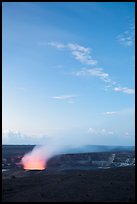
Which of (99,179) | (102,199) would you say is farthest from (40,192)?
(99,179)

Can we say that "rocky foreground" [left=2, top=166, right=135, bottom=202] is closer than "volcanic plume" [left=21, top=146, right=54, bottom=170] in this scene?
Yes

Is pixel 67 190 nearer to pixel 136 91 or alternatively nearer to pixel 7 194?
pixel 7 194

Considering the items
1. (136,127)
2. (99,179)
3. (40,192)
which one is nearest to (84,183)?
(99,179)

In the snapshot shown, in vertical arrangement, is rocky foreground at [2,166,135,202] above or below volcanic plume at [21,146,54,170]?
above

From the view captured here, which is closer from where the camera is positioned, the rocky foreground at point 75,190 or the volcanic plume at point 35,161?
the rocky foreground at point 75,190

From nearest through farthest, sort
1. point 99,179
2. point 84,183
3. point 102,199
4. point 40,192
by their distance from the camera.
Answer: point 102,199, point 40,192, point 84,183, point 99,179

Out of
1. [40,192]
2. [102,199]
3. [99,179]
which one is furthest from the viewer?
[99,179]

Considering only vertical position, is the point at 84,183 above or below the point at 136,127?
below

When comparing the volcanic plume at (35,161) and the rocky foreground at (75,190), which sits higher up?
the rocky foreground at (75,190)

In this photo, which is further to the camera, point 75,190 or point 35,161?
point 35,161

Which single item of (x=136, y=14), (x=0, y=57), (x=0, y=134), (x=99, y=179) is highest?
(x=136, y=14)

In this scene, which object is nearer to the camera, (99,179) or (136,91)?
(136,91)
